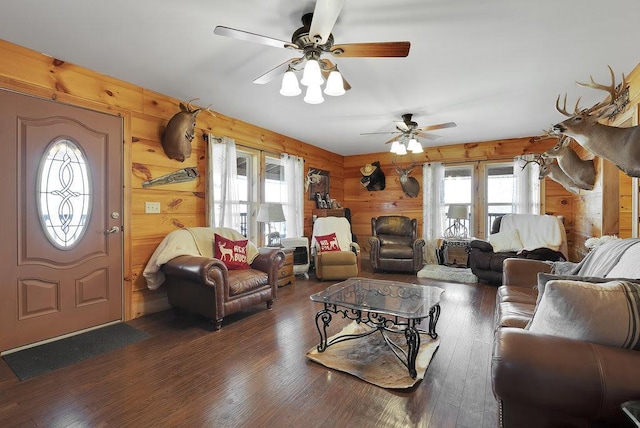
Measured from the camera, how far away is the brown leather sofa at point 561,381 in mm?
955

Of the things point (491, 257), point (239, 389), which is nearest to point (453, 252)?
point (491, 257)

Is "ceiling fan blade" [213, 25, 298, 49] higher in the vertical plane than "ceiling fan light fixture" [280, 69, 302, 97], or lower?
higher

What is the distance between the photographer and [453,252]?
19.4 ft

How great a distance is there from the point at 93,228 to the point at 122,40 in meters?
1.65

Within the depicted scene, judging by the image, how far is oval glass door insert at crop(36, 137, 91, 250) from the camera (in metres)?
2.56

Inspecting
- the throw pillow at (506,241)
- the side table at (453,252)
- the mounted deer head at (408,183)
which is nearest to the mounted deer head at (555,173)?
the throw pillow at (506,241)

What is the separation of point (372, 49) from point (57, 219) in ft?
9.43

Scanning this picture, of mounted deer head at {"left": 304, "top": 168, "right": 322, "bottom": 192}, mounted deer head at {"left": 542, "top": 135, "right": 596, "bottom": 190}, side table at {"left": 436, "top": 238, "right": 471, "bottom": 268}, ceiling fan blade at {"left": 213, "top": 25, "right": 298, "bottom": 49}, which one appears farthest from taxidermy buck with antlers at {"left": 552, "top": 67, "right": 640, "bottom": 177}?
mounted deer head at {"left": 304, "top": 168, "right": 322, "bottom": 192}

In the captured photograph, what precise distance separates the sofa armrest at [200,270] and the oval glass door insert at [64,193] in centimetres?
86

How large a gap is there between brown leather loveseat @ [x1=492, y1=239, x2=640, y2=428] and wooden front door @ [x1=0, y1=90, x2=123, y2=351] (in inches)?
127

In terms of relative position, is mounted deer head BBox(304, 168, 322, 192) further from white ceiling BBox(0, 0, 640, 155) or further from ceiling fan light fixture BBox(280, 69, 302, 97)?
ceiling fan light fixture BBox(280, 69, 302, 97)

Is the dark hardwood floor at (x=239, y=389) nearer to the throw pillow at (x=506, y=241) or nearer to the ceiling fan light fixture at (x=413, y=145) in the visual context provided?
the throw pillow at (x=506, y=241)

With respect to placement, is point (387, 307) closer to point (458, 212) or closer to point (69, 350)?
point (69, 350)

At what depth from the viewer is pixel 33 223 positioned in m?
2.48
